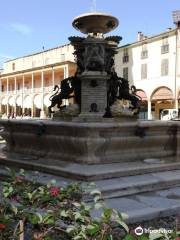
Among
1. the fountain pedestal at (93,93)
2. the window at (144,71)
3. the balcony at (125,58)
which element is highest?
the balcony at (125,58)

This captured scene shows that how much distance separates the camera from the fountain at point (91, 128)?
733 centimetres

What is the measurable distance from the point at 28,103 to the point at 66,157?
5373 cm

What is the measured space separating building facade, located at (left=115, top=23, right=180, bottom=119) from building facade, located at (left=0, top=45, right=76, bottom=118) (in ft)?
28.5

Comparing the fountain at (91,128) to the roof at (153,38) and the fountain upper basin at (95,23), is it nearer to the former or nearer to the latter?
the fountain upper basin at (95,23)

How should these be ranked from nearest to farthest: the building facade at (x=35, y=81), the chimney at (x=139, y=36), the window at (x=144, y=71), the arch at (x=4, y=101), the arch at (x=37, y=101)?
the window at (x=144, y=71)
the chimney at (x=139, y=36)
the building facade at (x=35, y=81)
the arch at (x=37, y=101)
the arch at (x=4, y=101)

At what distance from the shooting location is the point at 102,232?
2758mm

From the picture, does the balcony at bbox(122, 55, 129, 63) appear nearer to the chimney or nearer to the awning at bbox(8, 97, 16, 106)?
the chimney

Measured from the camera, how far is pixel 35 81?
6188cm

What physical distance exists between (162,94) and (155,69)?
2.95 metres

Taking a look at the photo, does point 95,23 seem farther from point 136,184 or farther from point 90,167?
point 136,184

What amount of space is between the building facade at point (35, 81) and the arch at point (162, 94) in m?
12.8

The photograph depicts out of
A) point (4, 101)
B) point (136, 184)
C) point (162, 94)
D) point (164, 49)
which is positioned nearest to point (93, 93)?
point (136, 184)

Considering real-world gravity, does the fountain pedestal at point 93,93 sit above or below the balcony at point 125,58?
below

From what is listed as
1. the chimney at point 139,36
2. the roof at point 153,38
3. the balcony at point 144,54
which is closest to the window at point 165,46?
the roof at point 153,38
